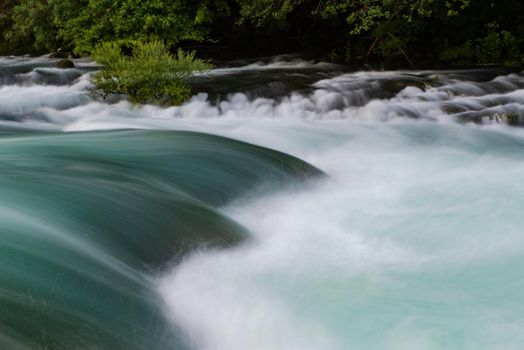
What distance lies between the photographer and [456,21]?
11922 mm

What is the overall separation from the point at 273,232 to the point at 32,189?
1.64 meters

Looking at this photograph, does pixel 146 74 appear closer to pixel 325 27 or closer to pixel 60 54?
pixel 325 27

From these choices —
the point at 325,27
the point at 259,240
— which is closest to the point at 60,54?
the point at 325,27

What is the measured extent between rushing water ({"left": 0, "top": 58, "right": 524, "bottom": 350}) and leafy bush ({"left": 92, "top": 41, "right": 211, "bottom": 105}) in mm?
1427

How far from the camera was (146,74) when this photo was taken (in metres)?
8.45

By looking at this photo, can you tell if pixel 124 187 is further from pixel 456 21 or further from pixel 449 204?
pixel 456 21

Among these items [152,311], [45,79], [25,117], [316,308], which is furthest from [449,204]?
[45,79]

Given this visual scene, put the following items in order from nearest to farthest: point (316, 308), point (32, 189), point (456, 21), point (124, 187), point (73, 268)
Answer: point (73, 268)
point (316, 308)
point (32, 189)
point (124, 187)
point (456, 21)

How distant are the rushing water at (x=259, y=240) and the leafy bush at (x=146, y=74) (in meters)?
1.43

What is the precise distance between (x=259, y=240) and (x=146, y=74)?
5.30m

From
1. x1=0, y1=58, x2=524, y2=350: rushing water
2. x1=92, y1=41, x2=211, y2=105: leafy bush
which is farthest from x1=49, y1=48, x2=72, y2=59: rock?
x1=0, y1=58, x2=524, y2=350: rushing water

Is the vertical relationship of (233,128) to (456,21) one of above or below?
below

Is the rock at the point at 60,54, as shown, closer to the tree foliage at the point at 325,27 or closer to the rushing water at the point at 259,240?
the tree foliage at the point at 325,27

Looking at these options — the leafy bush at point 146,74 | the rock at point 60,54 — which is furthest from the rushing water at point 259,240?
the rock at point 60,54
